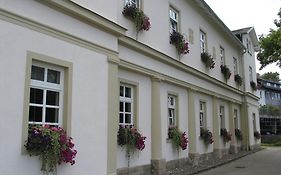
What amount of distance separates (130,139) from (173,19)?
6119mm

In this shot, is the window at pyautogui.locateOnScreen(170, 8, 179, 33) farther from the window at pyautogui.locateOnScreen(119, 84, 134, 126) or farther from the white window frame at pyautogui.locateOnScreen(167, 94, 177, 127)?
the window at pyautogui.locateOnScreen(119, 84, 134, 126)

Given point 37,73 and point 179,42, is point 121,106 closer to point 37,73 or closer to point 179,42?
point 37,73

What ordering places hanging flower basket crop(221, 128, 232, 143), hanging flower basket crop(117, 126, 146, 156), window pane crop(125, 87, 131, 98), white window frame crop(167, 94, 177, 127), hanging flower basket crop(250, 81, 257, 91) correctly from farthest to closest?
hanging flower basket crop(250, 81, 257, 91), hanging flower basket crop(221, 128, 232, 143), white window frame crop(167, 94, 177, 127), window pane crop(125, 87, 131, 98), hanging flower basket crop(117, 126, 146, 156)

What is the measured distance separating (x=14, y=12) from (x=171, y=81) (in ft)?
25.9

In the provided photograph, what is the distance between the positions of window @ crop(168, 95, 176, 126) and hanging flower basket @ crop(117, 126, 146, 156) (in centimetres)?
297

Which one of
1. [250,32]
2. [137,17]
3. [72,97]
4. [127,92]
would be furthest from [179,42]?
[250,32]

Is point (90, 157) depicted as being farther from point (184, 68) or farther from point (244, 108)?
point (244, 108)

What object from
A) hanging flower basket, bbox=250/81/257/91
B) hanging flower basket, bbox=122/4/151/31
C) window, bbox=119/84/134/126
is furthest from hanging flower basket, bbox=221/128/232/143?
hanging flower basket, bbox=122/4/151/31

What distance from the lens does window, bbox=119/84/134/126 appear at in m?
10.6

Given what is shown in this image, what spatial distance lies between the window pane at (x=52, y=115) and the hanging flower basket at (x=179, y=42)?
7.35m

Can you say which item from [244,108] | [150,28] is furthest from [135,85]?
[244,108]

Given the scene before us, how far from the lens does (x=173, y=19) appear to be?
14352 mm

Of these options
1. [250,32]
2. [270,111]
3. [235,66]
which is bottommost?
[270,111]

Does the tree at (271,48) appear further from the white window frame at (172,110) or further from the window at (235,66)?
the white window frame at (172,110)
